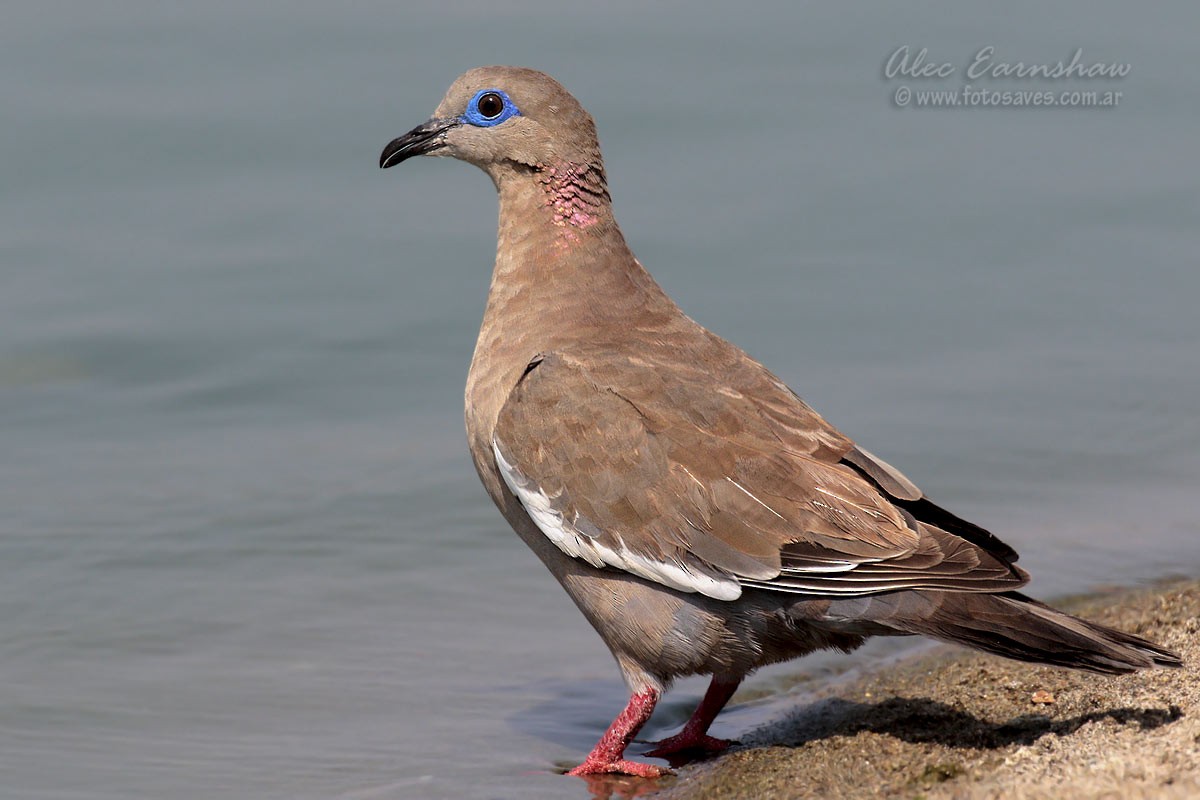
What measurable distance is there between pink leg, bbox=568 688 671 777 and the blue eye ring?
2248 millimetres

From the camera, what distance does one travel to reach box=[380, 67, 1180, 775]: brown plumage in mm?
5148

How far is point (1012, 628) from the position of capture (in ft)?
16.3

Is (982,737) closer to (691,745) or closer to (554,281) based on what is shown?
(691,745)

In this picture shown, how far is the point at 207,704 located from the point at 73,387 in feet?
10.6

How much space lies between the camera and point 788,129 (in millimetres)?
11805

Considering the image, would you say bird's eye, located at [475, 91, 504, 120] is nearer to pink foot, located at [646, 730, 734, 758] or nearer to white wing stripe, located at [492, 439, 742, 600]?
white wing stripe, located at [492, 439, 742, 600]

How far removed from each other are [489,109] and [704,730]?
2.50 meters

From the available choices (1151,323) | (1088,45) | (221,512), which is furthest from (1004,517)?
(1088,45)

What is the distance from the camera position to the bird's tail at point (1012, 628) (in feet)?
15.9

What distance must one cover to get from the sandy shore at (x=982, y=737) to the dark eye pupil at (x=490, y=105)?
2557mm

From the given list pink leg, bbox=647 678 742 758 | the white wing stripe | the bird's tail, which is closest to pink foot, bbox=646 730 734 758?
pink leg, bbox=647 678 742 758

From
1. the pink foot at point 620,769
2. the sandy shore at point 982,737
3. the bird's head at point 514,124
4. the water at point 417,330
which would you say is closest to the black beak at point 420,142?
the bird's head at point 514,124

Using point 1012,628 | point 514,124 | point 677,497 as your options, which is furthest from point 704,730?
point 514,124

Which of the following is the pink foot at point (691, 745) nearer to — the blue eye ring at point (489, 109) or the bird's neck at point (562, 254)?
the bird's neck at point (562, 254)
